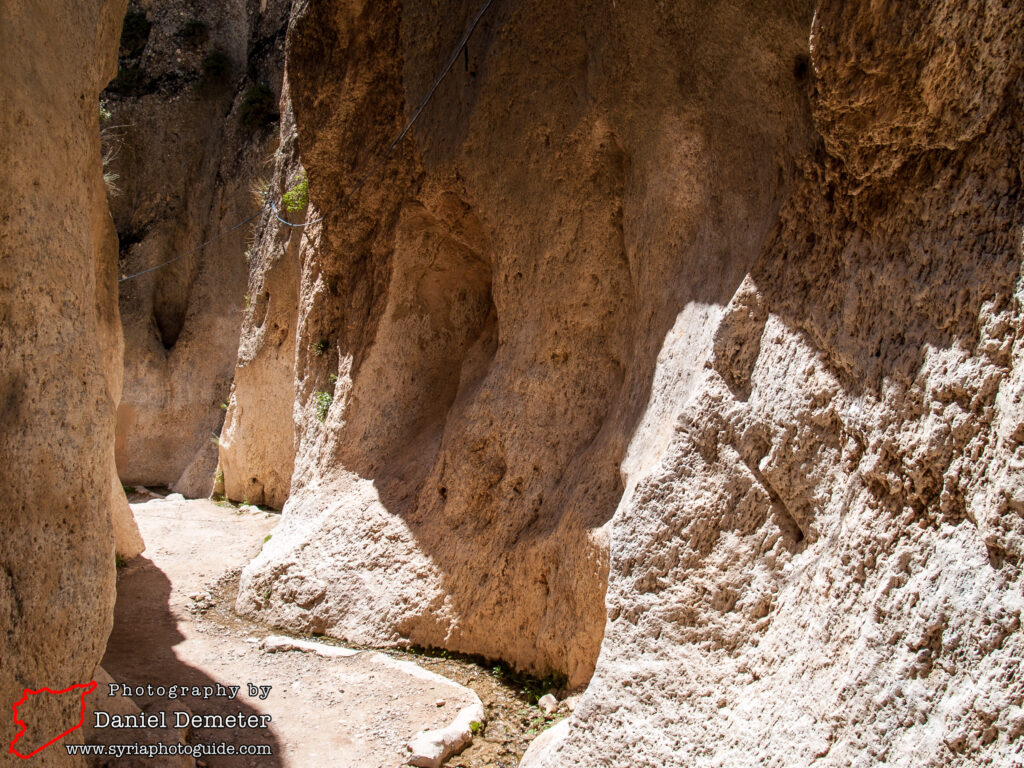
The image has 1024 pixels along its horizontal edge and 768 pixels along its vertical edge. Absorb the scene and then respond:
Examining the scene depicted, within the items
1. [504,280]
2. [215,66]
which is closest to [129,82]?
[215,66]

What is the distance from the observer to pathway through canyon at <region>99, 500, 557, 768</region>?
169 inches

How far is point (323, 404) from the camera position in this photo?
301 inches

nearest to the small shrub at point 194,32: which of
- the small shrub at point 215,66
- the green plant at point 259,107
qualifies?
the small shrub at point 215,66

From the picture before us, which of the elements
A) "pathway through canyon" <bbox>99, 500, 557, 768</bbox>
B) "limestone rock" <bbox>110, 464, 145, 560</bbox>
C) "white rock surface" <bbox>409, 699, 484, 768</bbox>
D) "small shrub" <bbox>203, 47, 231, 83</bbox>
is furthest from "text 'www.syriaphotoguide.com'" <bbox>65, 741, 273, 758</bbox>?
"small shrub" <bbox>203, 47, 231, 83</bbox>

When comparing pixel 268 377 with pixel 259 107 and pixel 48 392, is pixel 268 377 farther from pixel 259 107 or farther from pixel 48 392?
pixel 48 392

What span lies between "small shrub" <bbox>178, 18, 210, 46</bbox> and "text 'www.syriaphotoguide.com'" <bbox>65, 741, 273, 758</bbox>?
14175 mm

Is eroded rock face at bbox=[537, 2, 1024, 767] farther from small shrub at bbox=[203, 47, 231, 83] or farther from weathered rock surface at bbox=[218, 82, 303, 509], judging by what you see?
small shrub at bbox=[203, 47, 231, 83]

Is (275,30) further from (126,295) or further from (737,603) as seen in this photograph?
(737,603)

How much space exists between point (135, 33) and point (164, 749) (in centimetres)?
1505

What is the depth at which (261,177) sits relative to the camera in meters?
13.1

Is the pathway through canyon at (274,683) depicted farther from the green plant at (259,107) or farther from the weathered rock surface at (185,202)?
the green plant at (259,107)

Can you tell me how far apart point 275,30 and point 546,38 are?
383 inches

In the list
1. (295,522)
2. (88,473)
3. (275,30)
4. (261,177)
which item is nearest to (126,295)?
(261,177)

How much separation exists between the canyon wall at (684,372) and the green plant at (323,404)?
40mm
